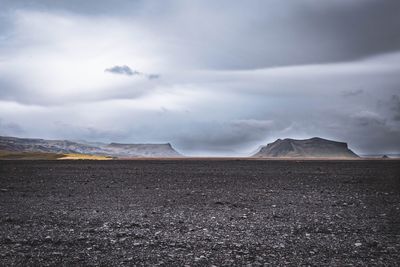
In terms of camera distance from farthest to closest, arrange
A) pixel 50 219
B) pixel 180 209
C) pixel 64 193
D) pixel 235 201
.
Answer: pixel 64 193 < pixel 235 201 < pixel 180 209 < pixel 50 219

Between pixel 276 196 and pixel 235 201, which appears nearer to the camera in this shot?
pixel 235 201

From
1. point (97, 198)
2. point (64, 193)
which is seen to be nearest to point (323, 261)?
point (97, 198)

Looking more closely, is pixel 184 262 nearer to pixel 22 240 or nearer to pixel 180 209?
pixel 22 240

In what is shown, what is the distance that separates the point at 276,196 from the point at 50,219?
12.8 meters

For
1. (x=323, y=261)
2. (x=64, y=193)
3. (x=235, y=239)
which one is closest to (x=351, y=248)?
(x=323, y=261)

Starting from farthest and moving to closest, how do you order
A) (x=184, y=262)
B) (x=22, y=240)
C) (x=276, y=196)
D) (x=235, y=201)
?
(x=276, y=196), (x=235, y=201), (x=22, y=240), (x=184, y=262)

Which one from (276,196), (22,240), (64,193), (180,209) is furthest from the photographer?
(64,193)

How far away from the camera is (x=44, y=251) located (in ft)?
34.0

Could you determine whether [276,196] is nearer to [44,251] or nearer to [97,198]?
[97,198]

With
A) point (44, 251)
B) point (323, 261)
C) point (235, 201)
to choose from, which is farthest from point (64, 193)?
point (323, 261)

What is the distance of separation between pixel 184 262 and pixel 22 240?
588 cm

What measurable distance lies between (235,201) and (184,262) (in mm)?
10549

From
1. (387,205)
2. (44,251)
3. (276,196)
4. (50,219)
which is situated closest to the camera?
(44,251)

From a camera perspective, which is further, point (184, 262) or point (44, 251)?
point (44, 251)
